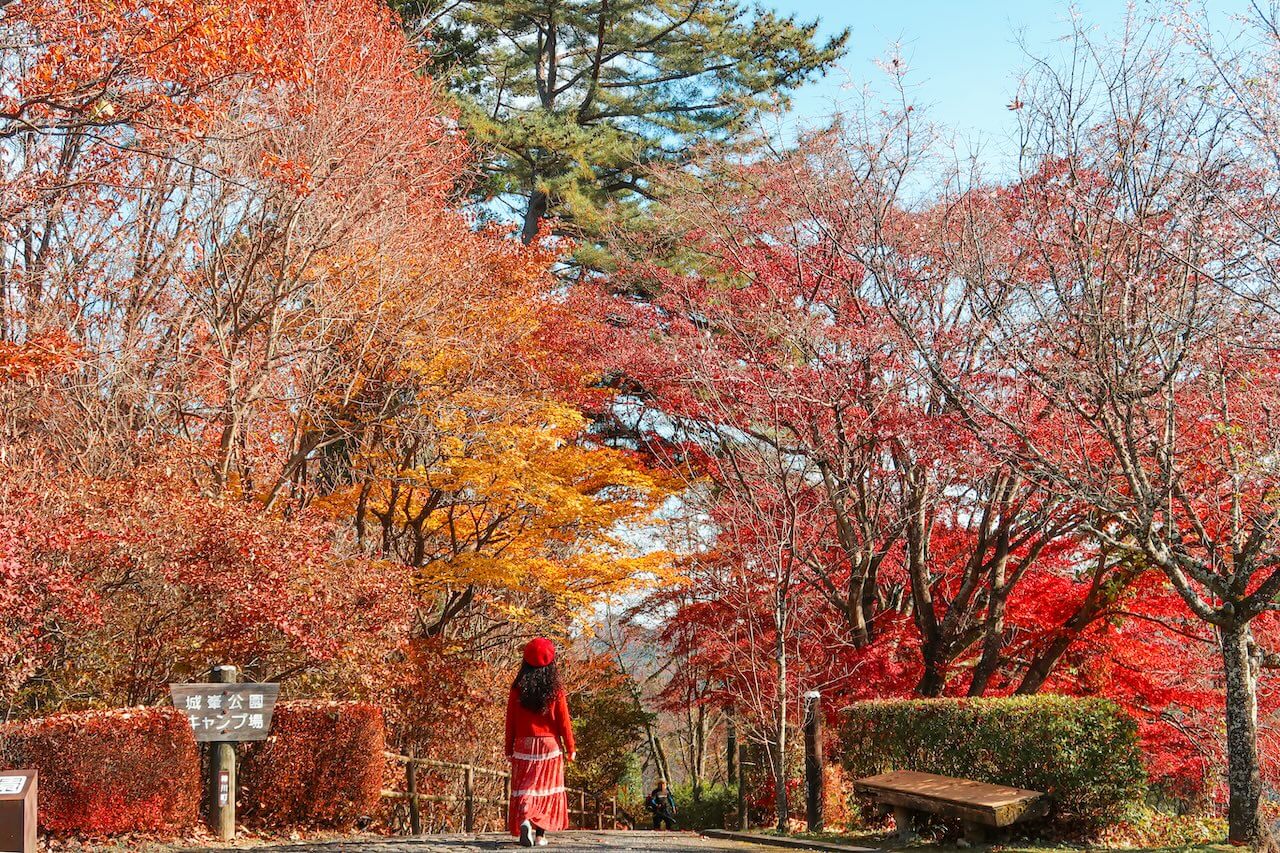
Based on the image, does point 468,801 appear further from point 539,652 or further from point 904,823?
point 904,823

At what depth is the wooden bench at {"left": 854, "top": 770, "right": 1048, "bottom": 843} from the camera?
7602mm

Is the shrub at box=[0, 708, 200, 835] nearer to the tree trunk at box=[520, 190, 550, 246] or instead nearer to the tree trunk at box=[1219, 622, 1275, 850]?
the tree trunk at box=[1219, 622, 1275, 850]

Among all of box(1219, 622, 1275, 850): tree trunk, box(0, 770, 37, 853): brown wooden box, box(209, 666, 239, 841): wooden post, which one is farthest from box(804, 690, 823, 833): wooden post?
box(0, 770, 37, 853): brown wooden box

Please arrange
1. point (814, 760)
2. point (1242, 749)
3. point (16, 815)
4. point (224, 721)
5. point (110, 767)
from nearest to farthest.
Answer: point (16, 815), point (1242, 749), point (110, 767), point (224, 721), point (814, 760)

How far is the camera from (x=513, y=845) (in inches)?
330

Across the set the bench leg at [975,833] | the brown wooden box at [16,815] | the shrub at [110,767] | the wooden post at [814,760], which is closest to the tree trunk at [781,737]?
the wooden post at [814,760]

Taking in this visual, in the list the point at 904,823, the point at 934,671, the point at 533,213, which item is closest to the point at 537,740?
the point at 904,823

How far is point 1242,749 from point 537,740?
5.23 m

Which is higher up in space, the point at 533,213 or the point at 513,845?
the point at 533,213

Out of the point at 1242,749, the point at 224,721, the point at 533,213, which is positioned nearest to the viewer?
the point at 1242,749

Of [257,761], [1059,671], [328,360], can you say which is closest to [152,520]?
[257,761]

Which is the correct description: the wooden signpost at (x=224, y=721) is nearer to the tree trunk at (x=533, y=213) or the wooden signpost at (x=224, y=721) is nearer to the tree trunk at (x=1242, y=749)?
the tree trunk at (x=1242, y=749)

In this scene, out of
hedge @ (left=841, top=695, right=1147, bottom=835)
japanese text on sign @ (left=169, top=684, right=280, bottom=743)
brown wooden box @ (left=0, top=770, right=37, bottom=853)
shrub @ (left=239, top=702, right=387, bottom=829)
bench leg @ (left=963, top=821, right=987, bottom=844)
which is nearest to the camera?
brown wooden box @ (left=0, top=770, right=37, bottom=853)

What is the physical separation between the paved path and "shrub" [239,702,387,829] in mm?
1105
